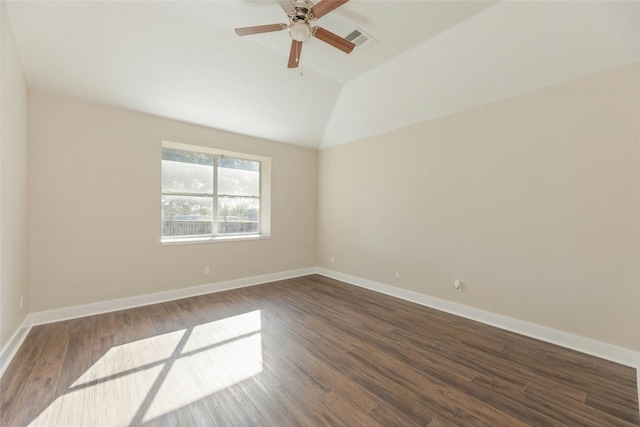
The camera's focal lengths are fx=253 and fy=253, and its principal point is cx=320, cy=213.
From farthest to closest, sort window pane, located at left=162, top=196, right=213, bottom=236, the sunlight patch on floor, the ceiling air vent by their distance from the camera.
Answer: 1. window pane, located at left=162, top=196, right=213, bottom=236
2. the ceiling air vent
3. the sunlight patch on floor

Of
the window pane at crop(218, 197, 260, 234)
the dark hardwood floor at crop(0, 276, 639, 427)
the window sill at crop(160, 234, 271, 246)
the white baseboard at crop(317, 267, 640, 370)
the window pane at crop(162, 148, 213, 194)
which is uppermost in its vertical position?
the window pane at crop(162, 148, 213, 194)

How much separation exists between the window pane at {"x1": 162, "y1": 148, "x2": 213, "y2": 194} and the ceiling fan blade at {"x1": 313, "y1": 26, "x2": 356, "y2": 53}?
3.01 metres

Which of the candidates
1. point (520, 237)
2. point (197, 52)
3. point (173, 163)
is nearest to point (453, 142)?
point (520, 237)

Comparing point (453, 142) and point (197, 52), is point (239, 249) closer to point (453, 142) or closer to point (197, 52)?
point (197, 52)

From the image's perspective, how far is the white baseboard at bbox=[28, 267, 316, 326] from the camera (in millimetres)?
3020

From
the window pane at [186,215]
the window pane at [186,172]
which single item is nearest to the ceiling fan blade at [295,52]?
the window pane at [186,172]

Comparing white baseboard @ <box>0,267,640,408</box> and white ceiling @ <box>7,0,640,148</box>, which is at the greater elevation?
white ceiling @ <box>7,0,640,148</box>

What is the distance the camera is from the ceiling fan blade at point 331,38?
7.39 ft

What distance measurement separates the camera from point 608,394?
193cm

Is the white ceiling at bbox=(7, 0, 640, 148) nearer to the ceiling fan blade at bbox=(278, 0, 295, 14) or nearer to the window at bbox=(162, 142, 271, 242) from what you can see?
the ceiling fan blade at bbox=(278, 0, 295, 14)

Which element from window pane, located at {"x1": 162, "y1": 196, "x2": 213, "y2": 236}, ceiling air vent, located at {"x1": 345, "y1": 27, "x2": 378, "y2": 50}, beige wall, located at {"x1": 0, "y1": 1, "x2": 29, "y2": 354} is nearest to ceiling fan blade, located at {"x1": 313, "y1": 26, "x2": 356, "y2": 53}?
ceiling air vent, located at {"x1": 345, "y1": 27, "x2": 378, "y2": 50}

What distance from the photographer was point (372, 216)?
4574 millimetres

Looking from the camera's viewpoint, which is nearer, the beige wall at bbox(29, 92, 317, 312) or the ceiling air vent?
the ceiling air vent

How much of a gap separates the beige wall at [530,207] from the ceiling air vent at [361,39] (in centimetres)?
147
